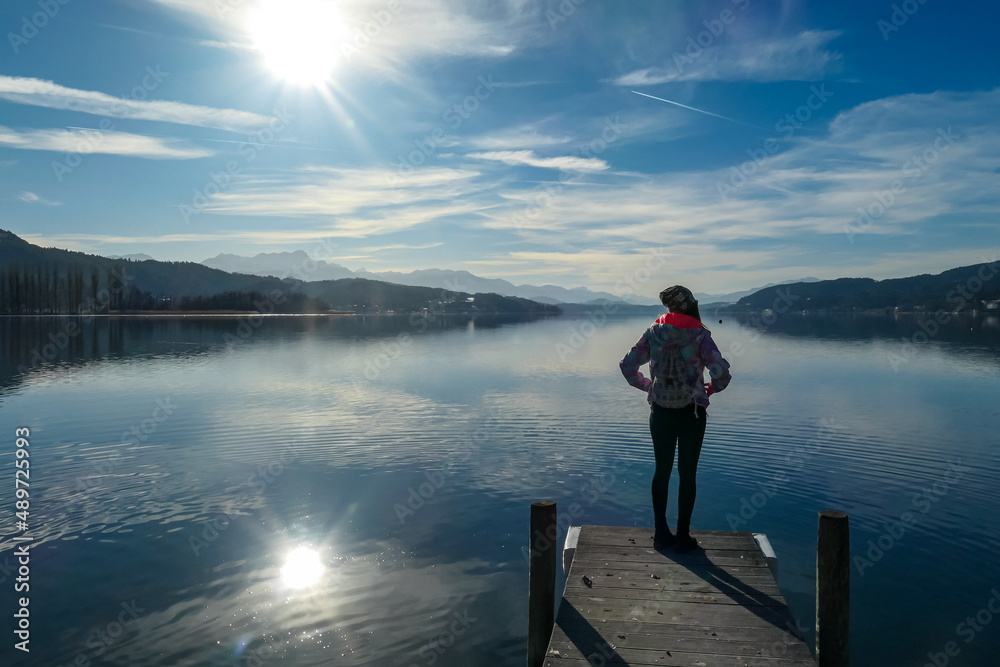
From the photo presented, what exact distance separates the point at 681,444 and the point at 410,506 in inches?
359

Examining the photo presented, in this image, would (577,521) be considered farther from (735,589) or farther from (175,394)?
(175,394)

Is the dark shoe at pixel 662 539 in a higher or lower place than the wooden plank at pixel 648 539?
higher

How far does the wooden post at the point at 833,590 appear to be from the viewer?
7.15 m

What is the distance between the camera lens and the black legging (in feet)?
28.6

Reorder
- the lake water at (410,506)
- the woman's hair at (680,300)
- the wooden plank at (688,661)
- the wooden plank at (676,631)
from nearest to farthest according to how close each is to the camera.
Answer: the wooden plank at (688,661) → the wooden plank at (676,631) → the woman's hair at (680,300) → the lake water at (410,506)

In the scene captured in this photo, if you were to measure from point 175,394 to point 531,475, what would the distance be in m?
23.7

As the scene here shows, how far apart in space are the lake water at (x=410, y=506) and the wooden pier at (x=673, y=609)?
2.37 meters

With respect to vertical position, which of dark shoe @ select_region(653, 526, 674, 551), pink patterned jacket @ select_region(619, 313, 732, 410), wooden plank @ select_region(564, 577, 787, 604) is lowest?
wooden plank @ select_region(564, 577, 787, 604)

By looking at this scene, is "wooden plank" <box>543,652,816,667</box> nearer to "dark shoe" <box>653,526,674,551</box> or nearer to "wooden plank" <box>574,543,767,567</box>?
"wooden plank" <box>574,543,767,567</box>

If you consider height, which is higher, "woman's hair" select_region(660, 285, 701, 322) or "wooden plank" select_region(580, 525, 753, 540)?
"woman's hair" select_region(660, 285, 701, 322)

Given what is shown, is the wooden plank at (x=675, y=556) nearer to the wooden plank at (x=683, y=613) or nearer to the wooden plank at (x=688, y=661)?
the wooden plank at (x=683, y=613)

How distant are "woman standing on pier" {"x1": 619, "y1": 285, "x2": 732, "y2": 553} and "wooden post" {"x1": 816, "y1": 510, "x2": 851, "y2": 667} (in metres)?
1.75

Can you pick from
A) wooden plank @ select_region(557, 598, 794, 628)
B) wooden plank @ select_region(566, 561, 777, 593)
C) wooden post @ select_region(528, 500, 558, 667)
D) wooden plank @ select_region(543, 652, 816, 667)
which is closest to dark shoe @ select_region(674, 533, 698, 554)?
wooden plank @ select_region(566, 561, 777, 593)

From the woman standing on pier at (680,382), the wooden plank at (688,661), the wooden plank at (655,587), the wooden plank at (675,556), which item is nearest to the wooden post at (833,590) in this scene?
the wooden plank at (655,587)
